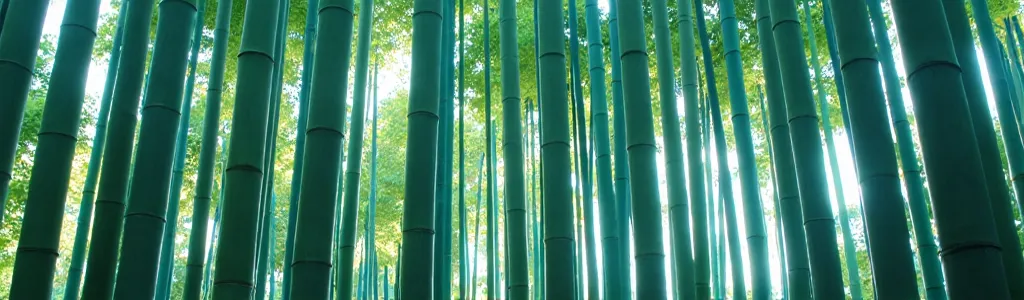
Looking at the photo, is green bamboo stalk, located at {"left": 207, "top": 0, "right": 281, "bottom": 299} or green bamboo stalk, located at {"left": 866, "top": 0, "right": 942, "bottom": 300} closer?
green bamboo stalk, located at {"left": 207, "top": 0, "right": 281, "bottom": 299}

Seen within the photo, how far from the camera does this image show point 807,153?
214 centimetres

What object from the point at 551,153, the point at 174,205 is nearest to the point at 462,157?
the point at 174,205

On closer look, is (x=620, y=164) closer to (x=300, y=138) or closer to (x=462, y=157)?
(x=462, y=157)

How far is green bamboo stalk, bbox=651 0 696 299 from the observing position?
305cm

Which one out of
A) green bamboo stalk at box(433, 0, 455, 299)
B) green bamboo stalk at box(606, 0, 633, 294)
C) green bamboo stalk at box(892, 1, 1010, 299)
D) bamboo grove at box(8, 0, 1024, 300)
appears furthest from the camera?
green bamboo stalk at box(606, 0, 633, 294)

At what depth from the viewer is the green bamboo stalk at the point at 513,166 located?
288 centimetres

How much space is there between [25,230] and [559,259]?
1.48 meters

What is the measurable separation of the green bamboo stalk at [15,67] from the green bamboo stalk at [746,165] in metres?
2.56

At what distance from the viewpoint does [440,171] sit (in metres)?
3.55

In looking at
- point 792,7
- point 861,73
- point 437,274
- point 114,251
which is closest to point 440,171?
point 437,274

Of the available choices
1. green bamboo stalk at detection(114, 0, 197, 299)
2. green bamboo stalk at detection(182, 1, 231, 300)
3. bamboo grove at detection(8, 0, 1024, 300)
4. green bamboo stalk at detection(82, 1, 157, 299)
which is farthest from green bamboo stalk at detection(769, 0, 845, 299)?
green bamboo stalk at detection(182, 1, 231, 300)

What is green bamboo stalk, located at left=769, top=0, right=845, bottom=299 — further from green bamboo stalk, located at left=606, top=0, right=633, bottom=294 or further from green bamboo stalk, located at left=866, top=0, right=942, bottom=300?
green bamboo stalk, located at left=606, top=0, right=633, bottom=294

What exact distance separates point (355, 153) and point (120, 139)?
210 cm

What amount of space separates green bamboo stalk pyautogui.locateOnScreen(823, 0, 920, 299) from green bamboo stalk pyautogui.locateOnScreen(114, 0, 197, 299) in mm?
1637
